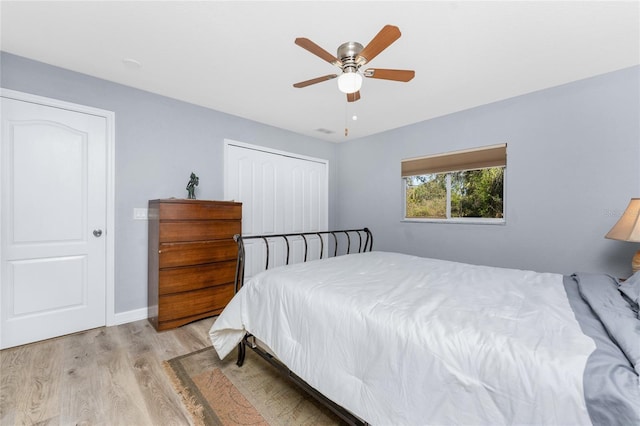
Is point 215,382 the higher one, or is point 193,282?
point 193,282

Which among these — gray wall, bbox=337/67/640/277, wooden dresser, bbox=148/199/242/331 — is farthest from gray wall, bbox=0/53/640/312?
wooden dresser, bbox=148/199/242/331

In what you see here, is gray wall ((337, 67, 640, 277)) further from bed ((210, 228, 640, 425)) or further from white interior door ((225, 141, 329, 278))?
white interior door ((225, 141, 329, 278))

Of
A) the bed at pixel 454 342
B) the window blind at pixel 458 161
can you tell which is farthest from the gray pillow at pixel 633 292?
the window blind at pixel 458 161

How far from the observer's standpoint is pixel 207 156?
3.36 meters

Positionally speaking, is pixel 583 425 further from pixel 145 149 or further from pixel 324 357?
pixel 145 149

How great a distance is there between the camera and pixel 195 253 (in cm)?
281

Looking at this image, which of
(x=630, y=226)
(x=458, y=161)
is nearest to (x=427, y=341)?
(x=630, y=226)

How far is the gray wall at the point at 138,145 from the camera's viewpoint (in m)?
2.44

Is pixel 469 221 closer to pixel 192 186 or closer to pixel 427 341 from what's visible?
pixel 427 341

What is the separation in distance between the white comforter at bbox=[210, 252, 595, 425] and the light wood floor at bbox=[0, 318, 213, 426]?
57cm

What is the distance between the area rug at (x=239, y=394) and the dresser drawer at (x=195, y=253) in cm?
90

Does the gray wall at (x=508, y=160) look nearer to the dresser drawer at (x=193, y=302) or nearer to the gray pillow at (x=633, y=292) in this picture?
the dresser drawer at (x=193, y=302)

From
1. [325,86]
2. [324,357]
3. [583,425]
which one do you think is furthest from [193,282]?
[583,425]

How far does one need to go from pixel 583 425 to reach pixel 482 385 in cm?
24
